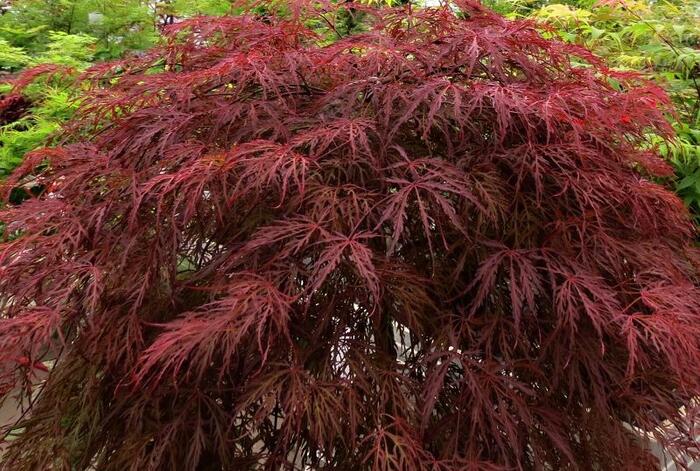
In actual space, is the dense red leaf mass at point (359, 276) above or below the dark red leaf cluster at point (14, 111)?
above

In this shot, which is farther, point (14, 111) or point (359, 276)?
point (14, 111)

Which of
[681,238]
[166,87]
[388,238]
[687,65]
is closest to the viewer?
[388,238]

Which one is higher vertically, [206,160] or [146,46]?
[206,160]

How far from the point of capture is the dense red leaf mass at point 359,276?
111 centimetres

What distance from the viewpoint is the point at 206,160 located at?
117 cm

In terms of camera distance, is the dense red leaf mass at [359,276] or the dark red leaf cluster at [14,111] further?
the dark red leaf cluster at [14,111]

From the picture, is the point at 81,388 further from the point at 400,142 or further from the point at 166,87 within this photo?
the point at 400,142

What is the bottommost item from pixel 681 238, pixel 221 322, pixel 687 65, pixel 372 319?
pixel 687 65

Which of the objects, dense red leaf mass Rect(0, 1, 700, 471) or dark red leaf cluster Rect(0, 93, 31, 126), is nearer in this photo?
dense red leaf mass Rect(0, 1, 700, 471)

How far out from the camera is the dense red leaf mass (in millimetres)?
1114

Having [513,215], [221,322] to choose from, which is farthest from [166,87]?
[513,215]

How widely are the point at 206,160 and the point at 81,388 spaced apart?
0.56m

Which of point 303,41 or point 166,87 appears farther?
point 303,41

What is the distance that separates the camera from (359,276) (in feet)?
3.68
